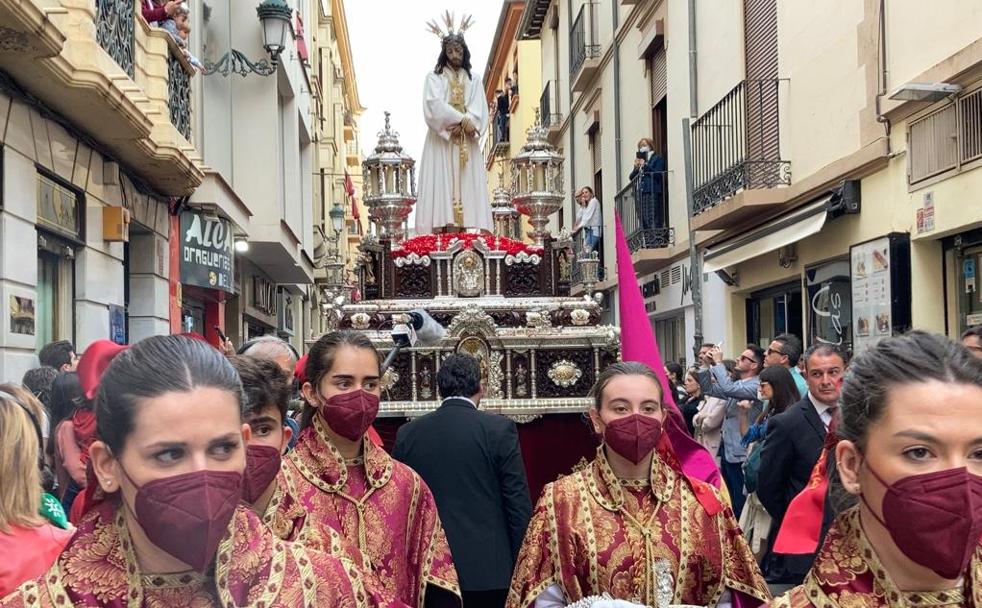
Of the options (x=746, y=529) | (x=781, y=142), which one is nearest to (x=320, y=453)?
(x=746, y=529)

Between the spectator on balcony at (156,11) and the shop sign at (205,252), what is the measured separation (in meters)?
2.52

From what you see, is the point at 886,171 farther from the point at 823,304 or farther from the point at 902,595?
the point at 902,595

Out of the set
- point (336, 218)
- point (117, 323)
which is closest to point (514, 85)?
point (336, 218)

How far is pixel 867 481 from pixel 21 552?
82.1 inches

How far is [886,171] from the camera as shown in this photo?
30.1 feet

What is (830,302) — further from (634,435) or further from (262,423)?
(262,423)

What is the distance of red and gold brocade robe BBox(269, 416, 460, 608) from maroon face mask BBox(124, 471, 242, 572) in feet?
5.54

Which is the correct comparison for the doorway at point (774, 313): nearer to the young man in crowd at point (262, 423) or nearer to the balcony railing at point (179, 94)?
the balcony railing at point (179, 94)

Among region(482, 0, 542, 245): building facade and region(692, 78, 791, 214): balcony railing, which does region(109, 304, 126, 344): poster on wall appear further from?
region(482, 0, 542, 245): building facade

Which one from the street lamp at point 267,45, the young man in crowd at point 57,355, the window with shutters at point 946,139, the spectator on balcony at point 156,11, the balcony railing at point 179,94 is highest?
the street lamp at point 267,45

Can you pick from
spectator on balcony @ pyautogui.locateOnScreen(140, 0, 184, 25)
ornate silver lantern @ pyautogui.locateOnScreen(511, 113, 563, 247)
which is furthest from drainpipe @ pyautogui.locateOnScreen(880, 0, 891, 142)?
spectator on balcony @ pyautogui.locateOnScreen(140, 0, 184, 25)

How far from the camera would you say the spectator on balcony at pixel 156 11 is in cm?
1073

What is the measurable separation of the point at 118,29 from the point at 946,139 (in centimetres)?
662

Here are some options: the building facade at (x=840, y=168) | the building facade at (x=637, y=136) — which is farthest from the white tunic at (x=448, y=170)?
the building facade at (x=637, y=136)
